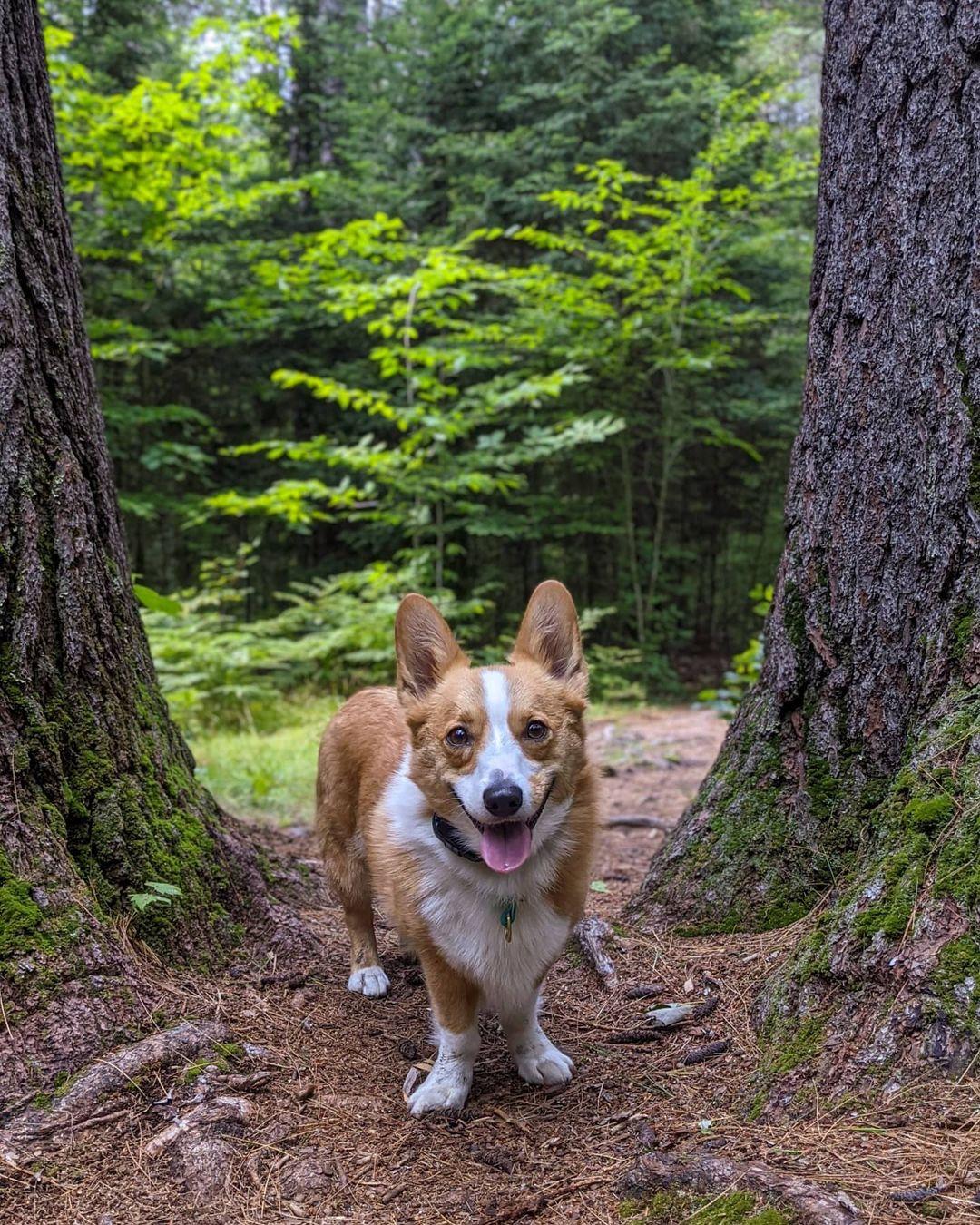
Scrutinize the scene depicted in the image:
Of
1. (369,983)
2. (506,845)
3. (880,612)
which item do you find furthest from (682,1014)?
(880,612)

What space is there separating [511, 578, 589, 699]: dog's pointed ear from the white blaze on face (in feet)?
1.00

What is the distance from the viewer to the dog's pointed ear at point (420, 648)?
277cm

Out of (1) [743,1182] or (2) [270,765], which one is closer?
(1) [743,1182]

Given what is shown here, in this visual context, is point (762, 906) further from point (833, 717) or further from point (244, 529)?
point (244, 529)

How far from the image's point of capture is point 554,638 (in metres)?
2.78

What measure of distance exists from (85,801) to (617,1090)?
5.52 feet

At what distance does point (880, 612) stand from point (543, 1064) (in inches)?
65.3

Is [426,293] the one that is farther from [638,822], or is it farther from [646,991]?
[646,991]

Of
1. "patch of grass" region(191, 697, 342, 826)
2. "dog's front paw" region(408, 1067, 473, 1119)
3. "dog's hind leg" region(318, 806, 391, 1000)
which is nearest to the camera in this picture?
"dog's front paw" region(408, 1067, 473, 1119)

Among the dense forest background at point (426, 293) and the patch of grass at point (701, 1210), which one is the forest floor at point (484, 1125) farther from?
the dense forest background at point (426, 293)

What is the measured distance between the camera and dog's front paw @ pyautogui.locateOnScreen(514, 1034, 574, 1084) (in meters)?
2.55

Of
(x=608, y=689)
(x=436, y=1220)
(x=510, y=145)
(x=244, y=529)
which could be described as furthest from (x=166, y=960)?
(x=244, y=529)

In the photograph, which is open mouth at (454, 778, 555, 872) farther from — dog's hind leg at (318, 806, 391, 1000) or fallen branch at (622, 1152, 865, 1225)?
dog's hind leg at (318, 806, 391, 1000)

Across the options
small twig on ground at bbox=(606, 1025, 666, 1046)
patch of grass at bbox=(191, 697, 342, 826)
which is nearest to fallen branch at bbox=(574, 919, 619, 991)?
small twig on ground at bbox=(606, 1025, 666, 1046)
